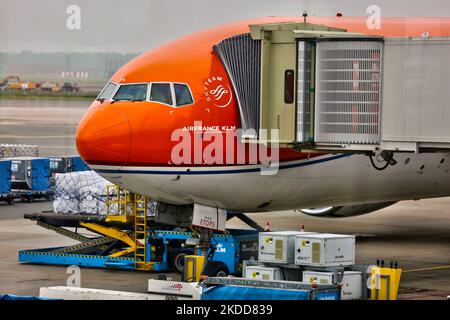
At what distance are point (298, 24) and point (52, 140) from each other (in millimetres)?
45041

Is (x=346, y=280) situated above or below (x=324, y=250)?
below

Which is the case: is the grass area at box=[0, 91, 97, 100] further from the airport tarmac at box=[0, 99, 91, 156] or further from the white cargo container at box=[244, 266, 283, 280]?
the white cargo container at box=[244, 266, 283, 280]

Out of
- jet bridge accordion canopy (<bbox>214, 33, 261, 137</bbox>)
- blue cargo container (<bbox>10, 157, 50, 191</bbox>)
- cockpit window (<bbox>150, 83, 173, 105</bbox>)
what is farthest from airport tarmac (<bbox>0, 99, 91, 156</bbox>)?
jet bridge accordion canopy (<bbox>214, 33, 261, 137</bbox>)

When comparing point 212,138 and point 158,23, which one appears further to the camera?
point 158,23

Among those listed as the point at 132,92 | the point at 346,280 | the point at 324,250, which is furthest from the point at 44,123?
the point at 346,280

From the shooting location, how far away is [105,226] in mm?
27859

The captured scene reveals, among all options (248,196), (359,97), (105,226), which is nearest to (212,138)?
(248,196)

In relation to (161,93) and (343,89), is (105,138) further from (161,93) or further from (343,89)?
Result: (343,89)

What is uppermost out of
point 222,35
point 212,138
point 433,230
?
point 222,35

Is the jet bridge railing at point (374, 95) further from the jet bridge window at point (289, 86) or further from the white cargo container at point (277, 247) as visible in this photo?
the white cargo container at point (277, 247)

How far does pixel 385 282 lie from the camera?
2242cm

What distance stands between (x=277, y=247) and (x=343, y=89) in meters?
3.37
